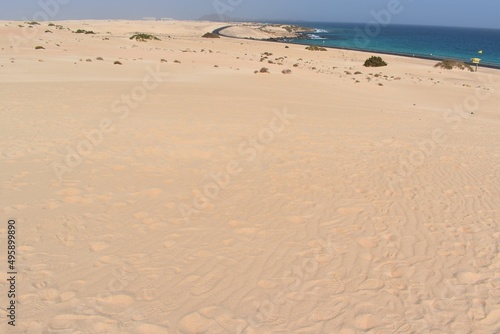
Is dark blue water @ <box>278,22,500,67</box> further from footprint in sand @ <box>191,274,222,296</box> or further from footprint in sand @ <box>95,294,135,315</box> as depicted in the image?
footprint in sand @ <box>95,294,135,315</box>

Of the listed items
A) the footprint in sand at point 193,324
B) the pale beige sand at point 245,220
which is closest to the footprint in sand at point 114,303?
the pale beige sand at point 245,220

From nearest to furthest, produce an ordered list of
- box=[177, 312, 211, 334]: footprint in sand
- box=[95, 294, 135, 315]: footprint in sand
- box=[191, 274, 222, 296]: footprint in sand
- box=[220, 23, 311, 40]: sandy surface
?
box=[177, 312, 211, 334]: footprint in sand → box=[95, 294, 135, 315]: footprint in sand → box=[191, 274, 222, 296]: footprint in sand → box=[220, 23, 311, 40]: sandy surface

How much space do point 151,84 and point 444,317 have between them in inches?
630

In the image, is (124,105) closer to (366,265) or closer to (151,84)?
(151,84)

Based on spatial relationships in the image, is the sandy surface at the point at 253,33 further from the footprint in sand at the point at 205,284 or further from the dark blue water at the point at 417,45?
the footprint in sand at the point at 205,284

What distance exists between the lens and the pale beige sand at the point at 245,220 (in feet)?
12.1

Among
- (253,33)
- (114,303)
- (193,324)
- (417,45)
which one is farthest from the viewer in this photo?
(253,33)

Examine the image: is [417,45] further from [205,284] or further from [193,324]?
[193,324]

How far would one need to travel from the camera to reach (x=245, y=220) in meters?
5.52

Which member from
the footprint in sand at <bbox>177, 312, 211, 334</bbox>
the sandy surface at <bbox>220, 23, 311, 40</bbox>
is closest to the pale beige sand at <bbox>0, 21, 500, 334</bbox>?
the footprint in sand at <bbox>177, 312, 211, 334</bbox>

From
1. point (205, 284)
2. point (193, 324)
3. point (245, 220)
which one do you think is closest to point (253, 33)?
point (245, 220)

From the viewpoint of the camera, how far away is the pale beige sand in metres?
3.70

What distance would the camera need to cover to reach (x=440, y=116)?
14570 mm

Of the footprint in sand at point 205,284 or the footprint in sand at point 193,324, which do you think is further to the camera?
the footprint in sand at point 205,284
